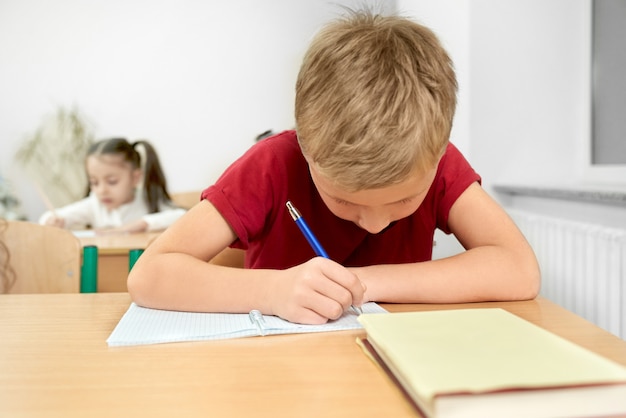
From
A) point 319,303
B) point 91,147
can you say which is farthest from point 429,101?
point 91,147

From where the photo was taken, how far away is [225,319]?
0.69m

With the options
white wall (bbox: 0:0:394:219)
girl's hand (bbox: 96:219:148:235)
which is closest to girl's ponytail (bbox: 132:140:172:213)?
white wall (bbox: 0:0:394:219)

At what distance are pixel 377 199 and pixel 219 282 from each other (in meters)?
0.22

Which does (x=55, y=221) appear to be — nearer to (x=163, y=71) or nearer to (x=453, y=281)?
(x=163, y=71)

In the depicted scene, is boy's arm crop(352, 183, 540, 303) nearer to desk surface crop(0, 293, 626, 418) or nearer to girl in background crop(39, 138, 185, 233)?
desk surface crop(0, 293, 626, 418)

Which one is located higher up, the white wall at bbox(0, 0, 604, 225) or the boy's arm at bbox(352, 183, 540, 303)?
the white wall at bbox(0, 0, 604, 225)

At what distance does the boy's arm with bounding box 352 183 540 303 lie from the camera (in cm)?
78

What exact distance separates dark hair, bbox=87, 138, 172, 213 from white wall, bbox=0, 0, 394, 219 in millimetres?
277

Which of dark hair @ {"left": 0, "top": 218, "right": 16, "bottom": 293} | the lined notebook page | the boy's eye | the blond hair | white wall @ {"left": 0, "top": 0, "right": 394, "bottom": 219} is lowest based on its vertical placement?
dark hair @ {"left": 0, "top": 218, "right": 16, "bottom": 293}

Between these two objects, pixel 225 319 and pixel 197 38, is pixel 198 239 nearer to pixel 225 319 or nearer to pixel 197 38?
pixel 225 319

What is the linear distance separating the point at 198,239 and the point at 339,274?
10.7 inches

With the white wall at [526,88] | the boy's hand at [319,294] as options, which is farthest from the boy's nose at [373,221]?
the white wall at [526,88]

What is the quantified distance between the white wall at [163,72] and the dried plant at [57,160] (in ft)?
0.26

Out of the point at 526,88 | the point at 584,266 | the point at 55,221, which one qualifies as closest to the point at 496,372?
the point at 584,266
